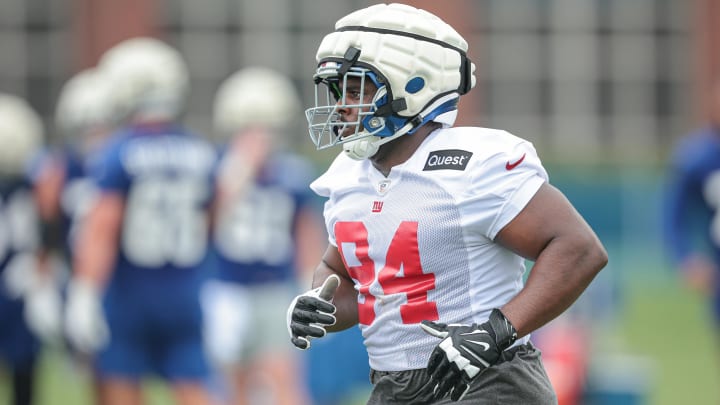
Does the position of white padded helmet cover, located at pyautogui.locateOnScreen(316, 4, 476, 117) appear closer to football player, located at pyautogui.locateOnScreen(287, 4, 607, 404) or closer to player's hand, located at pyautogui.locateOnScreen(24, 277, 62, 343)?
football player, located at pyautogui.locateOnScreen(287, 4, 607, 404)

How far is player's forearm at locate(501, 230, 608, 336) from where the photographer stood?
3.29 m

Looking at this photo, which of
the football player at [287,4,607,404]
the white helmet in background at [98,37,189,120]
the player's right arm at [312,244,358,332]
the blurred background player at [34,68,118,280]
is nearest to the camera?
the football player at [287,4,607,404]

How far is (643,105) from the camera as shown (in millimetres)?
20875

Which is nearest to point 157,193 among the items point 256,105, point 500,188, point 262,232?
point 262,232

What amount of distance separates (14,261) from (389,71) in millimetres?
4571

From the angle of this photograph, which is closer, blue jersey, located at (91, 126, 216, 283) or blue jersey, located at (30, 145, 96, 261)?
blue jersey, located at (91, 126, 216, 283)

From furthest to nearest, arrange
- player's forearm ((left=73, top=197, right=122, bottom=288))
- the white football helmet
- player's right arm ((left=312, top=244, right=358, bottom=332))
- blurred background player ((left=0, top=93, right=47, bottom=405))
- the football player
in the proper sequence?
blurred background player ((left=0, top=93, right=47, bottom=405)), player's forearm ((left=73, top=197, right=122, bottom=288)), player's right arm ((left=312, top=244, right=358, bottom=332)), the white football helmet, the football player

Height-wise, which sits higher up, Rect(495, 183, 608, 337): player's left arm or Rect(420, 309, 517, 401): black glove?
Rect(495, 183, 608, 337): player's left arm

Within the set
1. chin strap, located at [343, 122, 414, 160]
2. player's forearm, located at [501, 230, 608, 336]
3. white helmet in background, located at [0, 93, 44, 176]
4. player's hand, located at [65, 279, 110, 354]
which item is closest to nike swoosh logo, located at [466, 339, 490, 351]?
player's forearm, located at [501, 230, 608, 336]

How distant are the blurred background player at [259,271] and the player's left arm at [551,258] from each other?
487cm

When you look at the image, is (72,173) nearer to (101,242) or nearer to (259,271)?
(259,271)

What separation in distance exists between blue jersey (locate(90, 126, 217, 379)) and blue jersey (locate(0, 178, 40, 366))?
2.78 ft

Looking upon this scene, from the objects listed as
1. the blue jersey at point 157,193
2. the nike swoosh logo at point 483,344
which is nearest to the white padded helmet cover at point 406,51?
the nike swoosh logo at point 483,344

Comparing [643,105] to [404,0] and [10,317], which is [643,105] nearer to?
[404,0]
